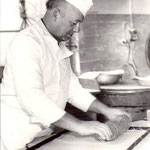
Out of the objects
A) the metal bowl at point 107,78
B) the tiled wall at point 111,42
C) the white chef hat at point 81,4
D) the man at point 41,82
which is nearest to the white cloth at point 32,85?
the man at point 41,82

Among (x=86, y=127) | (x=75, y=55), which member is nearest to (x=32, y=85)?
(x=86, y=127)

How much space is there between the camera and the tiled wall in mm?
4809

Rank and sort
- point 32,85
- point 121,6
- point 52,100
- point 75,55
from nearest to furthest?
point 32,85
point 52,100
point 75,55
point 121,6

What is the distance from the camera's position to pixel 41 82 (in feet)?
7.15

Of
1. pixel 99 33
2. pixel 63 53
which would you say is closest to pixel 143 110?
pixel 99 33

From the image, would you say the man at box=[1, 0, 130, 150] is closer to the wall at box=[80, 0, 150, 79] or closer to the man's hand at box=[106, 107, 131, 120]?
the man's hand at box=[106, 107, 131, 120]

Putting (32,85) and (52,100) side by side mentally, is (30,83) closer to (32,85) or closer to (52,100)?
(32,85)

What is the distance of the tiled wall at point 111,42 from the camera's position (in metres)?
4.81

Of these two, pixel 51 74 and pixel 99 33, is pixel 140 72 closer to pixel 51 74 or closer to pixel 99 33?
pixel 99 33

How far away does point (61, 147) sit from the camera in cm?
211

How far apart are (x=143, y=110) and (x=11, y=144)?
2091 mm

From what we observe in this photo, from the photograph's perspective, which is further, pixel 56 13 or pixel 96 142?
pixel 56 13

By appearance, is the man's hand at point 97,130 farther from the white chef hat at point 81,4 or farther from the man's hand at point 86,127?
the white chef hat at point 81,4

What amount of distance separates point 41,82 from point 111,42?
9.34ft
